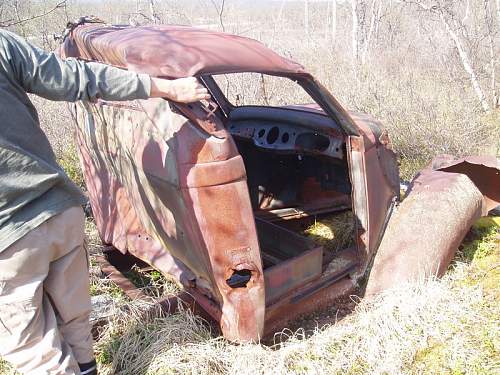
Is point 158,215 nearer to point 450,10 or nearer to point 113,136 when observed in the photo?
point 113,136

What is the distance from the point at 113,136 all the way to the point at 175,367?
1.38 meters

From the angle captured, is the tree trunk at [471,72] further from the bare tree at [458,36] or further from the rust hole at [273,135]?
the rust hole at [273,135]

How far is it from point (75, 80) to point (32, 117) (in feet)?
0.80

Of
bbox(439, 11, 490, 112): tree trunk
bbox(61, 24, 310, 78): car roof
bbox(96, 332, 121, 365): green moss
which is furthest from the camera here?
bbox(439, 11, 490, 112): tree trunk

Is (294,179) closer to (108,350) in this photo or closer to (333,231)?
(333,231)

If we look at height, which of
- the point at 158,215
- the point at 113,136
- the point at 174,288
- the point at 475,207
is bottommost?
the point at 174,288

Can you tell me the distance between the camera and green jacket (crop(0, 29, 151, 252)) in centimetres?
193

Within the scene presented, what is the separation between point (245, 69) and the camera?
2.49 metres

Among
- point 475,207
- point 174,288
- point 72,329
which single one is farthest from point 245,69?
point 475,207

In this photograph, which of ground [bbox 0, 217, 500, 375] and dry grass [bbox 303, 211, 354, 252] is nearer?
ground [bbox 0, 217, 500, 375]

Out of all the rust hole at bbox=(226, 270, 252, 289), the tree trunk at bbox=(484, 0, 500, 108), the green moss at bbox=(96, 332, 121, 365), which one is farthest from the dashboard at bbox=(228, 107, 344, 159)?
the tree trunk at bbox=(484, 0, 500, 108)

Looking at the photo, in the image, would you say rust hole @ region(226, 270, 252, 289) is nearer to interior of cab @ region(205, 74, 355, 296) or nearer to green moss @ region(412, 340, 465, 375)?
interior of cab @ region(205, 74, 355, 296)

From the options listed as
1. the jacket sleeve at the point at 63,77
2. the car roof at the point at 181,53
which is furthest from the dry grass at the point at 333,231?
the jacket sleeve at the point at 63,77

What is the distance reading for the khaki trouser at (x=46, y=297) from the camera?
6.77 ft
